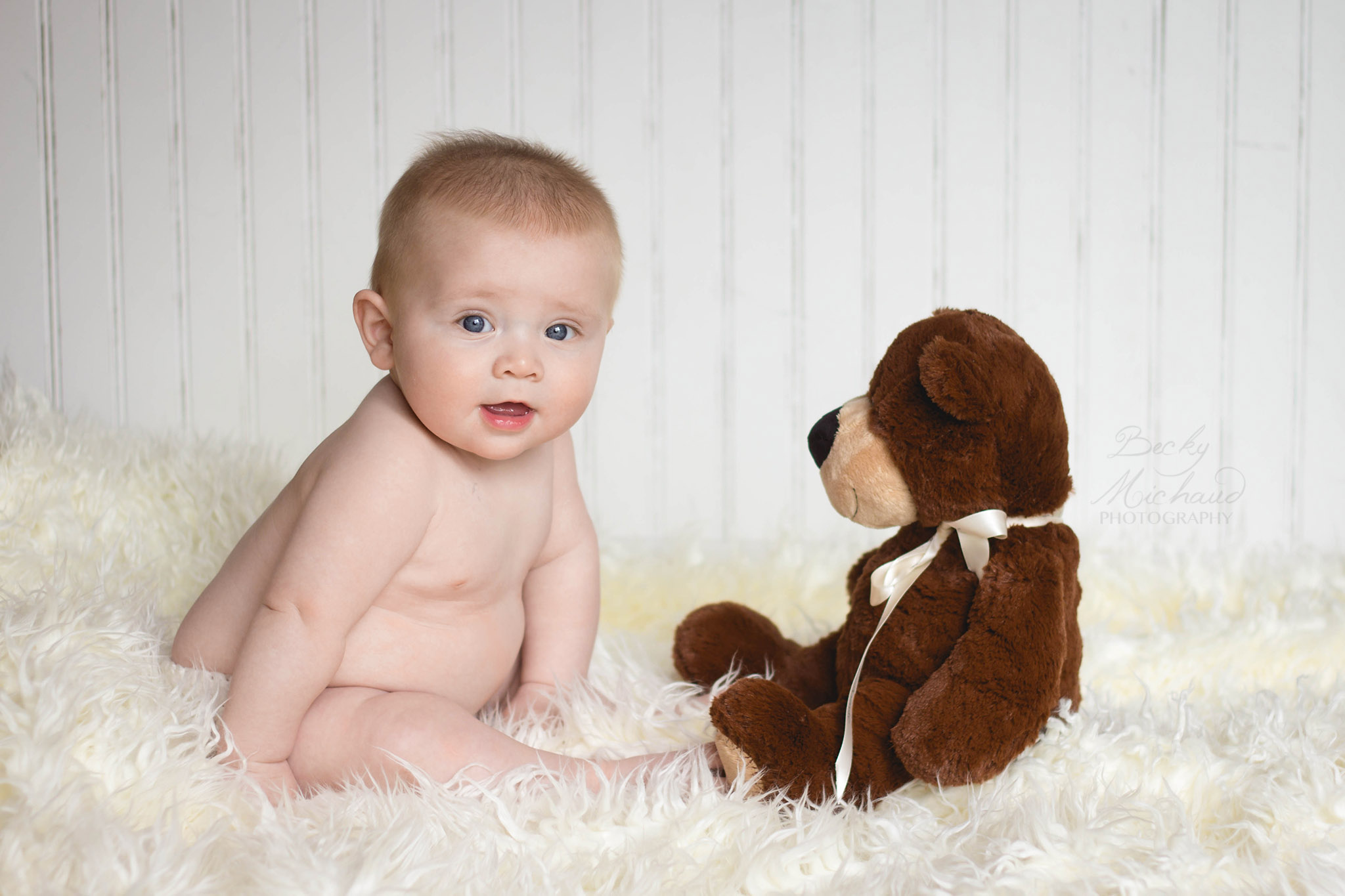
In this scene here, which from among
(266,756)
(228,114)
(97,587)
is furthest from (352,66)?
(266,756)

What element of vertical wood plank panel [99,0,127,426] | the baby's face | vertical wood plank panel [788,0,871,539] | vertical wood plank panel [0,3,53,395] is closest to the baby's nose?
the baby's face

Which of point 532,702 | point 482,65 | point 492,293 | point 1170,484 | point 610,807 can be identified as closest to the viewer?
point 610,807

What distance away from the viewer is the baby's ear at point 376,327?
90 centimetres

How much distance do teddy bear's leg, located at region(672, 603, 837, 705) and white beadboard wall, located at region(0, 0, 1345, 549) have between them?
2.24 ft

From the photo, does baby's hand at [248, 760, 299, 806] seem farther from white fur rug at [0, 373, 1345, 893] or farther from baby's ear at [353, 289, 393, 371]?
baby's ear at [353, 289, 393, 371]

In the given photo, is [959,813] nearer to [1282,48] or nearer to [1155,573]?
[1155,573]

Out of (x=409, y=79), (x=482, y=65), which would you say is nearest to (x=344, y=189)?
(x=409, y=79)

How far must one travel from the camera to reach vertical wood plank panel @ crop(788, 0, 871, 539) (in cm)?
171

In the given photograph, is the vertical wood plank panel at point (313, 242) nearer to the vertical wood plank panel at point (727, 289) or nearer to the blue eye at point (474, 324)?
the vertical wood plank panel at point (727, 289)

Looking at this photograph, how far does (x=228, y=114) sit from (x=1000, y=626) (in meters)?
1.67

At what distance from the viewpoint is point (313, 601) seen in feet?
2.65

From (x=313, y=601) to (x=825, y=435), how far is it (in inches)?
19.6

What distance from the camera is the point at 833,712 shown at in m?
0.83

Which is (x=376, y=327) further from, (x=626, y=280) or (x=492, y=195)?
(x=626, y=280)
